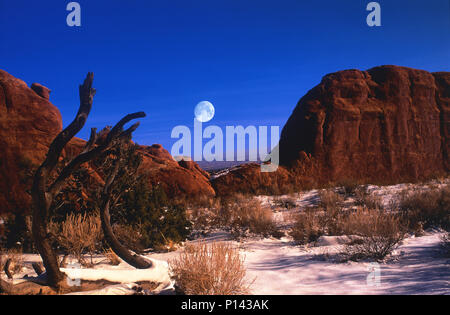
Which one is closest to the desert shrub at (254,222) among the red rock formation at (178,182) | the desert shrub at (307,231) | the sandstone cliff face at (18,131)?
the desert shrub at (307,231)

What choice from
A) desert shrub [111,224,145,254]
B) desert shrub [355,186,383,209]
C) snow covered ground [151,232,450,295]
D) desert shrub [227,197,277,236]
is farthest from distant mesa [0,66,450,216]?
snow covered ground [151,232,450,295]

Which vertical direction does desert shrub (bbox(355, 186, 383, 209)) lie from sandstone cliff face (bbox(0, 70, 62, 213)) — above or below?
below

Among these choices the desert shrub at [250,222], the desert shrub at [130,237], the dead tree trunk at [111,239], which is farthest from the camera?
the desert shrub at [250,222]

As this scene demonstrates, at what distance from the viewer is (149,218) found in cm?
680

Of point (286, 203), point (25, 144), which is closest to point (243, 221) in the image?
point (286, 203)

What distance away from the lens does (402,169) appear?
18.2 m

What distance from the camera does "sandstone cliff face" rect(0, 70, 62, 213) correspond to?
11.7m

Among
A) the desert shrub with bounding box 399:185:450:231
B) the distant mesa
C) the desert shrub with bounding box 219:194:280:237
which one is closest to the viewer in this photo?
the desert shrub with bounding box 399:185:450:231

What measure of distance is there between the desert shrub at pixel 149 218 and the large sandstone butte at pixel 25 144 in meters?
4.01

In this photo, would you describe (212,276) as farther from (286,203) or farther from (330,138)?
A: (330,138)

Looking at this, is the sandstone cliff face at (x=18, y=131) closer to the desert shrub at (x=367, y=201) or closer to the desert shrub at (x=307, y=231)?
the desert shrub at (x=307, y=231)

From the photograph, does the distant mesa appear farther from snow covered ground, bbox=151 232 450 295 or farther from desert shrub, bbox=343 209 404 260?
desert shrub, bbox=343 209 404 260

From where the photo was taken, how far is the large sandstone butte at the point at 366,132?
16.2 meters

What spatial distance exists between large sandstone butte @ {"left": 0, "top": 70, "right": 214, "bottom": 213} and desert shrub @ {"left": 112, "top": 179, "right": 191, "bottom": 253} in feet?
13.1
